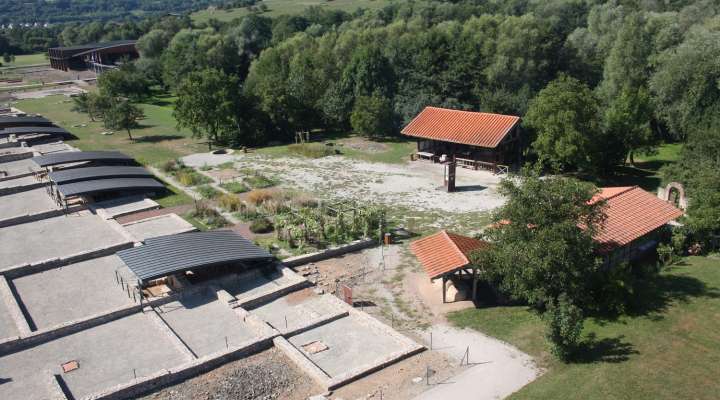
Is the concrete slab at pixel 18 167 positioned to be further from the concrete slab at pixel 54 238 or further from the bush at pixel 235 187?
the bush at pixel 235 187

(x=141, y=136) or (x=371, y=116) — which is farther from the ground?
(x=371, y=116)

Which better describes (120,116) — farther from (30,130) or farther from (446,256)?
(446,256)

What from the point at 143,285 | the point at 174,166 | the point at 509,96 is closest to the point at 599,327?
the point at 143,285

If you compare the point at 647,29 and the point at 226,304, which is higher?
the point at 647,29

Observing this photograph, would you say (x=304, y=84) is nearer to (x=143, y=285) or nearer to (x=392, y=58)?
(x=392, y=58)

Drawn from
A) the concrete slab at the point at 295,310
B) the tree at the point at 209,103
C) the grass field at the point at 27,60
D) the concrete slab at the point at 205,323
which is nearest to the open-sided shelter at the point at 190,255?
the concrete slab at the point at 205,323

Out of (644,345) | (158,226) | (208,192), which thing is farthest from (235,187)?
(644,345)

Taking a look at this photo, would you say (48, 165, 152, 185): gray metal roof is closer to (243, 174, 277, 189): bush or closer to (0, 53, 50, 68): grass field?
(243, 174, 277, 189): bush

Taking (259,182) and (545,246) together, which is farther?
(259,182)
